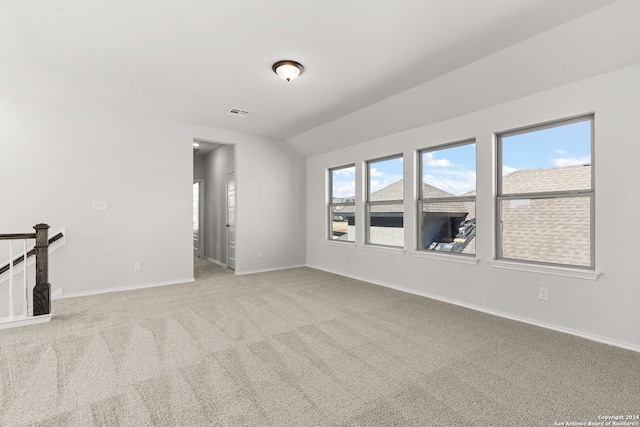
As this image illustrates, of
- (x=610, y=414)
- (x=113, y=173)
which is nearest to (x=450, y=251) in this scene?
(x=610, y=414)

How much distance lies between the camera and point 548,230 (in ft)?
10.4

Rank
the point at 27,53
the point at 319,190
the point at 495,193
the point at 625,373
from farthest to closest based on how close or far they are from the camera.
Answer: the point at 319,190, the point at 495,193, the point at 27,53, the point at 625,373

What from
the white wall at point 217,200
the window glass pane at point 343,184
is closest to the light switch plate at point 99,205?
the white wall at point 217,200

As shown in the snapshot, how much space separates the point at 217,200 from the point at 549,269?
630cm

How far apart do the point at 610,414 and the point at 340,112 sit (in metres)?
4.11

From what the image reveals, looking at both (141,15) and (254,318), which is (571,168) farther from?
(141,15)

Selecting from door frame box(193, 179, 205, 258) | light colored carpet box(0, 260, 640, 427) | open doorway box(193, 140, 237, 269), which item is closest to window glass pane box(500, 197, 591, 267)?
light colored carpet box(0, 260, 640, 427)

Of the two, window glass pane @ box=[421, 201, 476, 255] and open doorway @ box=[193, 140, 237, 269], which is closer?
window glass pane @ box=[421, 201, 476, 255]

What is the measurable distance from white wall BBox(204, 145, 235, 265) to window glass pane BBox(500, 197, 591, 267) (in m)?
4.98

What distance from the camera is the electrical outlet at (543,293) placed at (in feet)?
10.0

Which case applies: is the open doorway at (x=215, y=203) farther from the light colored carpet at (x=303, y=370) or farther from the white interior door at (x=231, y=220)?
the light colored carpet at (x=303, y=370)

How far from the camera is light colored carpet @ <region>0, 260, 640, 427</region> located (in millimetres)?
1734

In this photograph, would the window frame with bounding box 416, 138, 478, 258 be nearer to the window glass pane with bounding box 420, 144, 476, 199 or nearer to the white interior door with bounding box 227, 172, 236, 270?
the window glass pane with bounding box 420, 144, 476, 199

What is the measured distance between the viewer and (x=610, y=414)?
173cm
